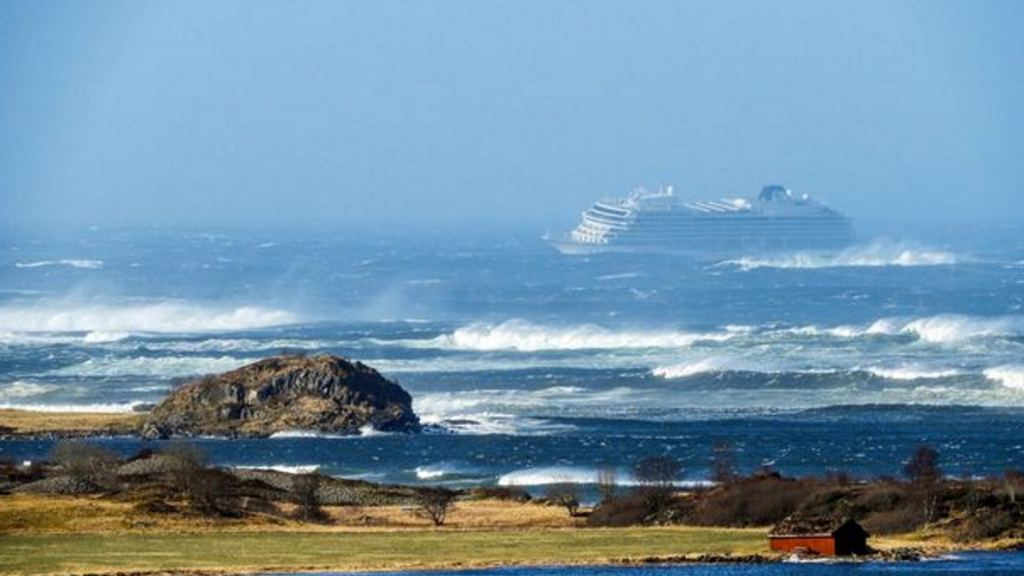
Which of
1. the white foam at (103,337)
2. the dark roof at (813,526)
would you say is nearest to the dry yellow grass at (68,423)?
the dark roof at (813,526)

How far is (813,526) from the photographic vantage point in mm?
55750

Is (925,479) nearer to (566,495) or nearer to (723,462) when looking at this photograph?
(566,495)

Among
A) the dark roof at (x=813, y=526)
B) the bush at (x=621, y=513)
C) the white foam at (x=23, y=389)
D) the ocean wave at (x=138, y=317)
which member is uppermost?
the ocean wave at (x=138, y=317)

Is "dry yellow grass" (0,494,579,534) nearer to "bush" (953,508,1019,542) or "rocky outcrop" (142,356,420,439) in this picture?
"bush" (953,508,1019,542)

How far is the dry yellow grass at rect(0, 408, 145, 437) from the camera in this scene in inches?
3167

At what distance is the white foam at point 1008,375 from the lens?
9062cm

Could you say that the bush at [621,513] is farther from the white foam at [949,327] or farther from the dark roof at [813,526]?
the white foam at [949,327]

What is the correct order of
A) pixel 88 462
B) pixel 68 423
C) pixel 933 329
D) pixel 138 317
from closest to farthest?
pixel 88 462, pixel 68 423, pixel 933 329, pixel 138 317

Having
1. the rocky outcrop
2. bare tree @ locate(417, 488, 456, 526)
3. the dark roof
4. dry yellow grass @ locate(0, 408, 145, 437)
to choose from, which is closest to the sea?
the rocky outcrop

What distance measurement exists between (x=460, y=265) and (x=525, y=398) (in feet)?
333

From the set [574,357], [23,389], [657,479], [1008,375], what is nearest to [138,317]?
[574,357]

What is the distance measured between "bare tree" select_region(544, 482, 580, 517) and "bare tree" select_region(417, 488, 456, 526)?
2.20 m

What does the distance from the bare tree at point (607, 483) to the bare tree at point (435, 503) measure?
3289mm

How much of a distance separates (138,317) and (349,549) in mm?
79040
